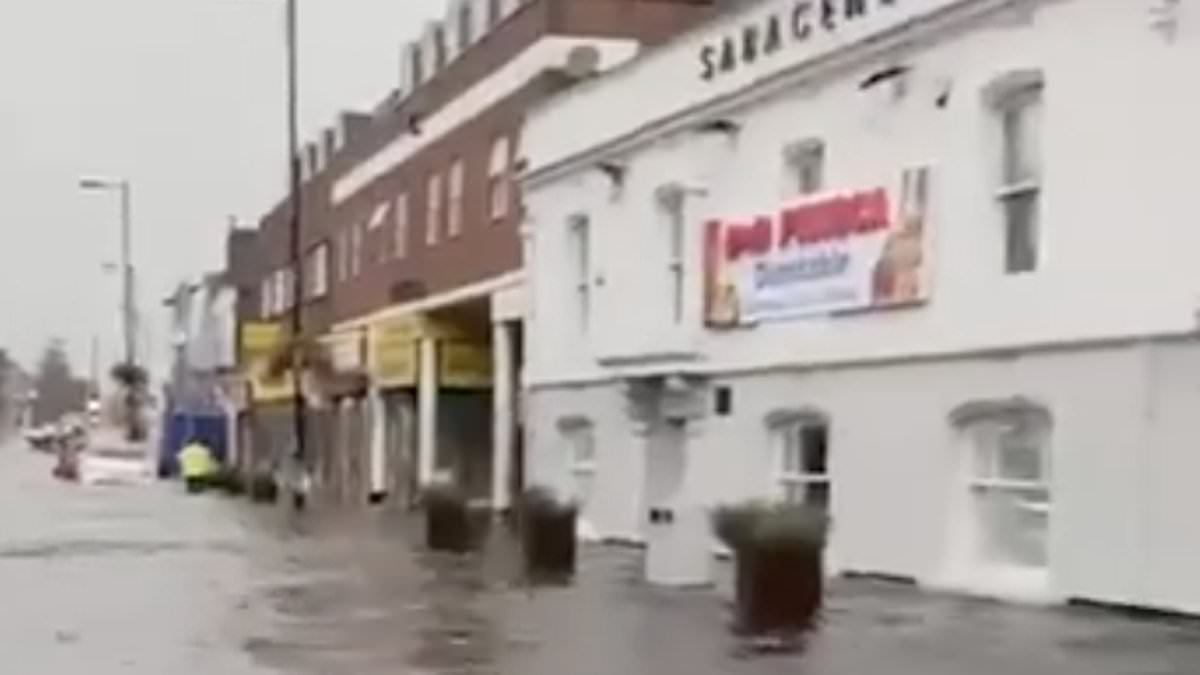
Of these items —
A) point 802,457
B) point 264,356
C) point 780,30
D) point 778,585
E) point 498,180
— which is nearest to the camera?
point 778,585

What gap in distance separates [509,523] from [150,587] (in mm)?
13622

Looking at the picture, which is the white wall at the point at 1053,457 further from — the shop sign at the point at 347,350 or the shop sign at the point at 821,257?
the shop sign at the point at 347,350

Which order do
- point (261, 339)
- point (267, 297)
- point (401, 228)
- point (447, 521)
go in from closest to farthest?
point (447, 521) → point (401, 228) → point (261, 339) → point (267, 297)

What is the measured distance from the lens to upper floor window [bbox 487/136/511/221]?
41.7 metres

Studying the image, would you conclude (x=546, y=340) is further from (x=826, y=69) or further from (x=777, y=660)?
(x=777, y=660)

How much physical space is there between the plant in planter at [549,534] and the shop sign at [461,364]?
70.3ft

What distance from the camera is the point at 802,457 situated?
2653cm

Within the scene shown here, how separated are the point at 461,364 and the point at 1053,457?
28.4 m

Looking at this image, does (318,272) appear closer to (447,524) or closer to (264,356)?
(264,356)

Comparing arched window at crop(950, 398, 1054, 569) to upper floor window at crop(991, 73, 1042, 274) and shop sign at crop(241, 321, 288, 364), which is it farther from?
shop sign at crop(241, 321, 288, 364)

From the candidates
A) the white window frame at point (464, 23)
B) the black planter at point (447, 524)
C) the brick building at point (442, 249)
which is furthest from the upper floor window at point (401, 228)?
the black planter at point (447, 524)

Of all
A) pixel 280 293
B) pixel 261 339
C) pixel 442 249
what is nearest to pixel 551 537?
pixel 442 249

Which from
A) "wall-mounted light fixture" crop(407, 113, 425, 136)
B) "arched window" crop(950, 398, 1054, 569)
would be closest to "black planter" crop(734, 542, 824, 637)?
"arched window" crop(950, 398, 1054, 569)

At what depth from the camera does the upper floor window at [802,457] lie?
25844 millimetres
